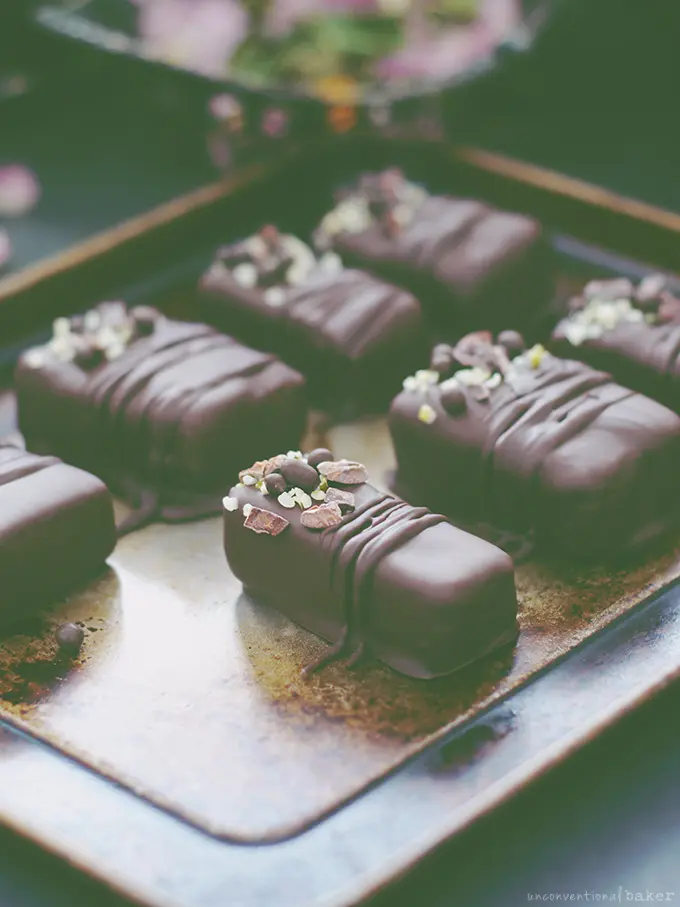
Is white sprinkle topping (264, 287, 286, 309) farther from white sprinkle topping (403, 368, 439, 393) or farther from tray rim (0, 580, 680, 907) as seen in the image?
tray rim (0, 580, 680, 907)

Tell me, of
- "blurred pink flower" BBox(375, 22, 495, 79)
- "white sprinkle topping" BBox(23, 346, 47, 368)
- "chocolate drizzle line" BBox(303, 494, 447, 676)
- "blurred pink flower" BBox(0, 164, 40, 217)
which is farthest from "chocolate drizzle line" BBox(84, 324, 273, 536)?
"blurred pink flower" BBox(375, 22, 495, 79)

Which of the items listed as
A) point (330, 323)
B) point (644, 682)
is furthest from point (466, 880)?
point (330, 323)

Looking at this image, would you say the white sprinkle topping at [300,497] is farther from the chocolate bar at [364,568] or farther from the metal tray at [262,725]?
the metal tray at [262,725]

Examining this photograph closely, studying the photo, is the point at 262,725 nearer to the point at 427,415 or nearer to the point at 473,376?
the point at 427,415

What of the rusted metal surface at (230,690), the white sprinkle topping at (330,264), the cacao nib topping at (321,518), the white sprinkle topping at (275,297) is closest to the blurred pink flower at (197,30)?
the white sprinkle topping at (330,264)

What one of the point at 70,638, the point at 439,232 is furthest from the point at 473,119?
the point at 70,638
